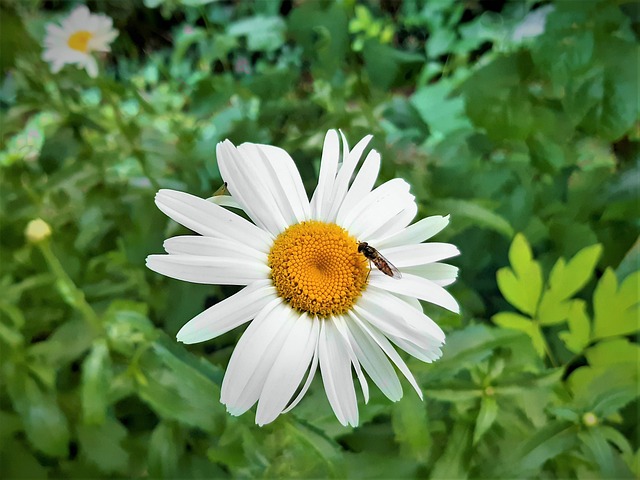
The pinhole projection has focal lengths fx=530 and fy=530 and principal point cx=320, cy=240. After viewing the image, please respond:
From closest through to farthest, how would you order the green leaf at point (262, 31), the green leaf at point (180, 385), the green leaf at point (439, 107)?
the green leaf at point (180, 385) < the green leaf at point (262, 31) < the green leaf at point (439, 107)

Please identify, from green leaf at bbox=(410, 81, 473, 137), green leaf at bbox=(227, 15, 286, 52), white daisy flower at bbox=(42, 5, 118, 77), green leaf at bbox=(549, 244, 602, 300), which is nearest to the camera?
green leaf at bbox=(549, 244, 602, 300)

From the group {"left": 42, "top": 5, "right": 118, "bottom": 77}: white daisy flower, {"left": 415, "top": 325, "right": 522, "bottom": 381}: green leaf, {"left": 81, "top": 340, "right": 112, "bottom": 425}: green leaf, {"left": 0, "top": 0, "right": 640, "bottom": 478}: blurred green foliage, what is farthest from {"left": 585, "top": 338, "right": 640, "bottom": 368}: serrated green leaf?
{"left": 42, "top": 5, "right": 118, "bottom": 77}: white daisy flower

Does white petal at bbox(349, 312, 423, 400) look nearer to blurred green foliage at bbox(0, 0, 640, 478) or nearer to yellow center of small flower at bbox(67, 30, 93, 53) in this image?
blurred green foliage at bbox(0, 0, 640, 478)

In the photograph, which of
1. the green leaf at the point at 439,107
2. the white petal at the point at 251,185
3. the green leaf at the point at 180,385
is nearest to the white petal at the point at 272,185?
the white petal at the point at 251,185

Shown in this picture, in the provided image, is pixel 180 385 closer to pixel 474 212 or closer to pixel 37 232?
pixel 37 232

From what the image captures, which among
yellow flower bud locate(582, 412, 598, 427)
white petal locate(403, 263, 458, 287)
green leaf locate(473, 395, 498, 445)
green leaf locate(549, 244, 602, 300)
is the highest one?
white petal locate(403, 263, 458, 287)

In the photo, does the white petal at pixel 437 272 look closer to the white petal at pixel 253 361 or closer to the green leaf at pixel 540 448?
the white petal at pixel 253 361

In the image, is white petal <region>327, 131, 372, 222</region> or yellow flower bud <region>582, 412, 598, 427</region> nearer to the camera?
white petal <region>327, 131, 372, 222</region>
